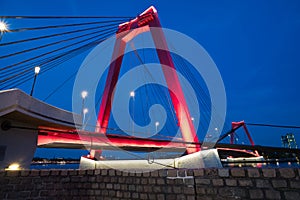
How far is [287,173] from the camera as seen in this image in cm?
301

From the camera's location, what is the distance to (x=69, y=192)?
199 inches

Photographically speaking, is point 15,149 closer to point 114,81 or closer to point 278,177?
point 278,177

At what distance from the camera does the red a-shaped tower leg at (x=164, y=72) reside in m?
13.5

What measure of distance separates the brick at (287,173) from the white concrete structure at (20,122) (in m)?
7.11

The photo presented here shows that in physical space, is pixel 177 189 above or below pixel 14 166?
below

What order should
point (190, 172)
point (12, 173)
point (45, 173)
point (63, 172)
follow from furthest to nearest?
point (63, 172) → point (45, 173) → point (12, 173) → point (190, 172)

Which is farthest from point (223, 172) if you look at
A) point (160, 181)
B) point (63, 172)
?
point (63, 172)

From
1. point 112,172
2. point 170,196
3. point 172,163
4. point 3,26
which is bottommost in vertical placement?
point 170,196

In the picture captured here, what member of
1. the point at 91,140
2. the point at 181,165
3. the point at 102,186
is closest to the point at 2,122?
the point at 102,186

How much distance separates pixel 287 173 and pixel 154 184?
8.92ft

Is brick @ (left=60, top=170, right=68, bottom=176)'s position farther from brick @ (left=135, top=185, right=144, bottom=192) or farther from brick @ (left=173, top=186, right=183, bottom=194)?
brick @ (left=173, top=186, right=183, bottom=194)

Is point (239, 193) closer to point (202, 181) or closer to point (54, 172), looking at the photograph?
point (202, 181)

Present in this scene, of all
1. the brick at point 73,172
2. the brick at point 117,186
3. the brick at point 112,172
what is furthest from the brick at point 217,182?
the brick at point 73,172

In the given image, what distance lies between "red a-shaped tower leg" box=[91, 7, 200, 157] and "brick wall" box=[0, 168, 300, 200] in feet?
26.4
